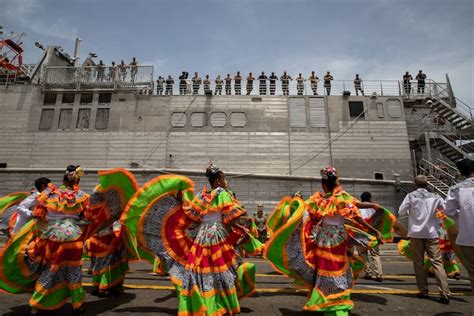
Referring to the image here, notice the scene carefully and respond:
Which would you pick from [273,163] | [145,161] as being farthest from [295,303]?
[145,161]

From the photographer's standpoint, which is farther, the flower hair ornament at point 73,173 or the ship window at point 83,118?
the ship window at point 83,118

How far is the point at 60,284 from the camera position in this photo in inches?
155

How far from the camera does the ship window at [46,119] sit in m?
18.5

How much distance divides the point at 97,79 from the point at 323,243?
1887cm

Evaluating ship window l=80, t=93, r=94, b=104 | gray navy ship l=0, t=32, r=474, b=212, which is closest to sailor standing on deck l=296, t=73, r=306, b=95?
gray navy ship l=0, t=32, r=474, b=212

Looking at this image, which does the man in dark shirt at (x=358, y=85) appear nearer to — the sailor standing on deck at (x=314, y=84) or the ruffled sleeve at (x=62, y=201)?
the sailor standing on deck at (x=314, y=84)

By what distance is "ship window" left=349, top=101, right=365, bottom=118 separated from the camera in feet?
60.0

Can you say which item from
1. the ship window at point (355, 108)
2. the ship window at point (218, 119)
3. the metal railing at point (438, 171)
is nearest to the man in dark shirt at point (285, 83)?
the ship window at point (355, 108)

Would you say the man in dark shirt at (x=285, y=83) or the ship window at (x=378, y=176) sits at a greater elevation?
the man in dark shirt at (x=285, y=83)

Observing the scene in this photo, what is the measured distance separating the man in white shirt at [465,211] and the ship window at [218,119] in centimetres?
1478

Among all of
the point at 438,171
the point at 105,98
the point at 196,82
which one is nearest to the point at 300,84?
the point at 196,82

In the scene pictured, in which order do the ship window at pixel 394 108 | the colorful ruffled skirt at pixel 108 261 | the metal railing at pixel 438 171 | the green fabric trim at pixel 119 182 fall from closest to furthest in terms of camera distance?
1. the green fabric trim at pixel 119 182
2. the colorful ruffled skirt at pixel 108 261
3. the metal railing at pixel 438 171
4. the ship window at pixel 394 108

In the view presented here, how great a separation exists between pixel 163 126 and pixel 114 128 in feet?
9.01

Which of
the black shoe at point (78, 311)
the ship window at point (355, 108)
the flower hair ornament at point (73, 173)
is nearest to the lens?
the black shoe at point (78, 311)
